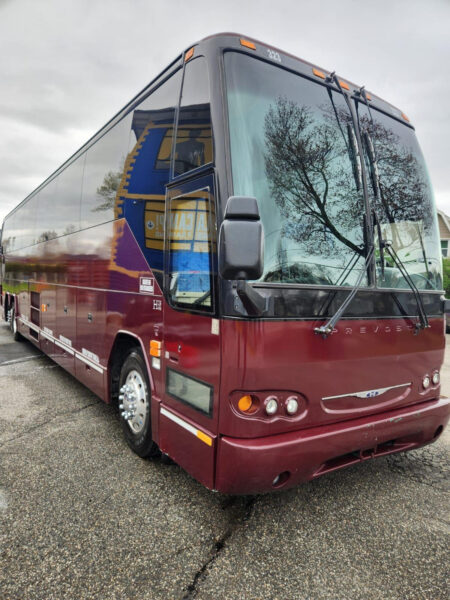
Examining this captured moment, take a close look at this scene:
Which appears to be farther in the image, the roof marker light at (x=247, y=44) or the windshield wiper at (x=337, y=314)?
the roof marker light at (x=247, y=44)

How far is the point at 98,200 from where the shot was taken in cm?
470

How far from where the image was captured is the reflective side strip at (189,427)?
104 inches

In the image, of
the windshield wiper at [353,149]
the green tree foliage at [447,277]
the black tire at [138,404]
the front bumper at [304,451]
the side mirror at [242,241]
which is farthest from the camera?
the green tree foliage at [447,277]

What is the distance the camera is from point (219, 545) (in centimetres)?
261

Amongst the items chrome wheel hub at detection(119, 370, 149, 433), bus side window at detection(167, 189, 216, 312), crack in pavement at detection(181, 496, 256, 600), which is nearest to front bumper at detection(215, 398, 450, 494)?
crack in pavement at detection(181, 496, 256, 600)

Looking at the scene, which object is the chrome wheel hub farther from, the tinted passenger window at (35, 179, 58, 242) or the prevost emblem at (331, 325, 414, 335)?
the tinted passenger window at (35, 179, 58, 242)

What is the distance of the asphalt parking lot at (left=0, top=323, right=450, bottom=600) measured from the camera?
2.28 meters

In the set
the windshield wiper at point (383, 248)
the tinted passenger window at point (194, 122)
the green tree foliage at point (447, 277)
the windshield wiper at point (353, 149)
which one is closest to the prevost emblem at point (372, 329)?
the windshield wiper at point (383, 248)

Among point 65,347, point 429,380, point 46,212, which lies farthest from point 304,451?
point 46,212

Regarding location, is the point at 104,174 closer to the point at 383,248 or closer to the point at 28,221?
the point at 383,248

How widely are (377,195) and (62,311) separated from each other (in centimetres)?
447

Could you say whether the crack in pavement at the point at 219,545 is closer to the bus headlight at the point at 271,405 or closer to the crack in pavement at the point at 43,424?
the bus headlight at the point at 271,405

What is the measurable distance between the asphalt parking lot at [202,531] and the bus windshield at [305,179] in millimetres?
1653

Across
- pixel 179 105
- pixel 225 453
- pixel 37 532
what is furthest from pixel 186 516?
pixel 179 105
